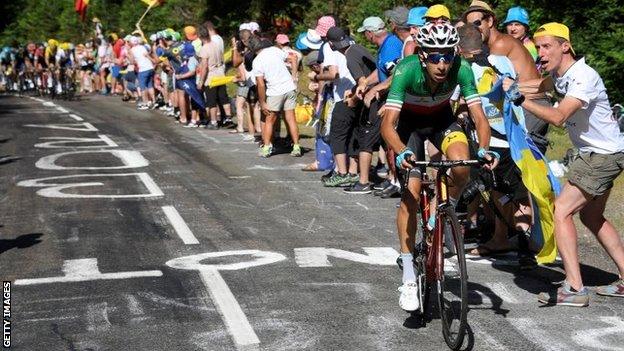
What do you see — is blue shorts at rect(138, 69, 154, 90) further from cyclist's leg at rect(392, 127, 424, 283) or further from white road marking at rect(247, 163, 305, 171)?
cyclist's leg at rect(392, 127, 424, 283)

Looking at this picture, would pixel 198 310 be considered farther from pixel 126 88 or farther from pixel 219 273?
pixel 126 88

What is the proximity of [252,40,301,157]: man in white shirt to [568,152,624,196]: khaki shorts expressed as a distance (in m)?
8.37

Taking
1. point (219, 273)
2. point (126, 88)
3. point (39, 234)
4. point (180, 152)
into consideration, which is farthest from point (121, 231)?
point (126, 88)

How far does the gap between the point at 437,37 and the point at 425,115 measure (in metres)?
A: 0.75

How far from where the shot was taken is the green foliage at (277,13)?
14469mm

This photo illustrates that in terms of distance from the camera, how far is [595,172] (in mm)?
6656

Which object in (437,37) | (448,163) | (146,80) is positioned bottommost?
(146,80)

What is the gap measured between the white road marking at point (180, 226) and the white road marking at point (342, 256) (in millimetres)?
1114

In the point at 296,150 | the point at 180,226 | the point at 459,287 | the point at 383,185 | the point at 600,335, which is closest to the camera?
the point at 459,287

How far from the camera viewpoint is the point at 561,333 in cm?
601

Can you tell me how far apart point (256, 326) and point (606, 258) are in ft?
12.3

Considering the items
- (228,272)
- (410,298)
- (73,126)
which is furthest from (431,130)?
(73,126)

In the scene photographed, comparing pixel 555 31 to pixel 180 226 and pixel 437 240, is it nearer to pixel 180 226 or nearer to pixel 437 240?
pixel 437 240

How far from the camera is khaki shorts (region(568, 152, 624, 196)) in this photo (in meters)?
6.65
